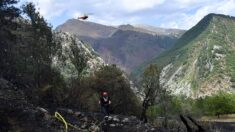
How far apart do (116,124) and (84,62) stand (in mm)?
40594

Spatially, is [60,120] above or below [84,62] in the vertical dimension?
below

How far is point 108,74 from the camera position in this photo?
92062 mm

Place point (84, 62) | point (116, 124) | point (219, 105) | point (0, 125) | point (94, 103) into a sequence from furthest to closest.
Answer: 1. point (219, 105)
2. point (94, 103)
3. point (84, 62)
4. point (116, 124)
5. point (0, 125)

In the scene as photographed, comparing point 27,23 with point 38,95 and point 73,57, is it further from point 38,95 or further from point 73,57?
point 38,95

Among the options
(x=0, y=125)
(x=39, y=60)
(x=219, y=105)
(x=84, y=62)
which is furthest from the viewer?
(x=219, y=105)

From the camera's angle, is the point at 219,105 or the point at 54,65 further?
the point at 219,105

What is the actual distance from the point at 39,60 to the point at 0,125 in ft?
143

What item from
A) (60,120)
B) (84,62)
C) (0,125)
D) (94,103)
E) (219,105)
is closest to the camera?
(0,125)

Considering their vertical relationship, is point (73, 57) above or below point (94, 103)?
above

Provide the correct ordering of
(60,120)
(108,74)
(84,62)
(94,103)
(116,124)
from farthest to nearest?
1. (108,74)
2. (94,103)
3. (84,62)
4. (116,124)
5. (60,120)

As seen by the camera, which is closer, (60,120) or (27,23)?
(60,120)

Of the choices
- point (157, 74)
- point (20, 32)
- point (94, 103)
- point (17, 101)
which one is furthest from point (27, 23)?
point (17, 101)

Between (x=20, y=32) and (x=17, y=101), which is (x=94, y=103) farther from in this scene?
(x=17, y=101)

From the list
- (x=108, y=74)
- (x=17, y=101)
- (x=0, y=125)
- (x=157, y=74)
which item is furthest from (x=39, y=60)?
(x=0, y=125)
